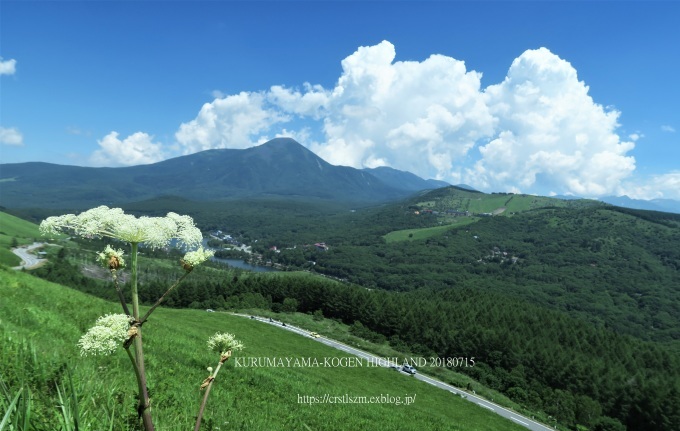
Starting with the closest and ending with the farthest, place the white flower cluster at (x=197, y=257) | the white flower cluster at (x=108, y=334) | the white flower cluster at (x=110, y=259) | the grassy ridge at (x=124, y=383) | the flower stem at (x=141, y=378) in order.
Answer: the flower stem at (x=141, y=378) → the white flower cluster at (x=108, y=334) → the white flower cluster at (x=110, y=259) → the white flower cluster at (x=197, y=257) → the grassy ridge at (x=124, y=383)

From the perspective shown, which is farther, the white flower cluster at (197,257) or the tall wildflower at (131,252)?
the white flower cluster at (197,257)

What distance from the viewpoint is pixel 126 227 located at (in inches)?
121

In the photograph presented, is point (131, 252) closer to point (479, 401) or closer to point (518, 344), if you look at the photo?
point (479, 401)

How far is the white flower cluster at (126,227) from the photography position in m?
3.08

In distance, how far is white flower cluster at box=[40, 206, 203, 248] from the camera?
121 inches

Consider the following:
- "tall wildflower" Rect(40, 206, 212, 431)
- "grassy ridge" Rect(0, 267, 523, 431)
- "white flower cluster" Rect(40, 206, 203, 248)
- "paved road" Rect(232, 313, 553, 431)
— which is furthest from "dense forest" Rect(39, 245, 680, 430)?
"tall wildflower" Rect(40, 206, 212, 431)

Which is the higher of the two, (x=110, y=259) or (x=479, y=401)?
(x=110, y=259)

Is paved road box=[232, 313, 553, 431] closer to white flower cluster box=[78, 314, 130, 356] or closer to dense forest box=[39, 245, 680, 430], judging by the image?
dense forest box=[39, 245, 680, 430]

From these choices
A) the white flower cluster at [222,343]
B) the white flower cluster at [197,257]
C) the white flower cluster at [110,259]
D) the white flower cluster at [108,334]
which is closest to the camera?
the white flower cluster at [108,334]

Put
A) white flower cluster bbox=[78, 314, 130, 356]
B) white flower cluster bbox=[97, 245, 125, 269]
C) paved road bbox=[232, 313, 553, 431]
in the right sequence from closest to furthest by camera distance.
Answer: white flower cluster bbox=[78, 314, 130, 356] < white flower cluster bbox=[97, 245, 125, 269] < paved road bbox=[232, 313, 553, 431]

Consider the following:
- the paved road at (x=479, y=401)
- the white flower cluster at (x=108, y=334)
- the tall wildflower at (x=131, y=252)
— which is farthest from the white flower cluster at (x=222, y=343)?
the paved road at (x=479, y=401)

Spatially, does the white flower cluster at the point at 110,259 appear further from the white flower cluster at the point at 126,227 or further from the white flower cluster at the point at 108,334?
the white flower cluster at the point at 108,334

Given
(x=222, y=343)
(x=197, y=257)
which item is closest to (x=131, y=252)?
(x=197, y=257)

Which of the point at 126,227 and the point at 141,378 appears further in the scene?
the point at 126,227
